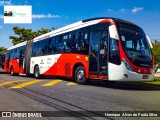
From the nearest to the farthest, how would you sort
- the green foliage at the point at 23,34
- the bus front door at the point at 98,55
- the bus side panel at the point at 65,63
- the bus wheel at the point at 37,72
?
1. the bus front door at the point at 98,55
2. the bus side panel at the point at 65,63
3. the bus wheel at the point at 37,72
4. the green foliage at the point at 23,34

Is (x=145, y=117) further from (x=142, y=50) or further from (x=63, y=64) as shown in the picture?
(x=63, y=64)

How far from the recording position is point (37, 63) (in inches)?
804

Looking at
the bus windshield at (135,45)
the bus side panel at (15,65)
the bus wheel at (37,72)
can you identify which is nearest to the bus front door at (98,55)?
the bus windshield at (135,45)

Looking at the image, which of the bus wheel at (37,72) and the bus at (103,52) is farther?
the bus wheel at (37,72)

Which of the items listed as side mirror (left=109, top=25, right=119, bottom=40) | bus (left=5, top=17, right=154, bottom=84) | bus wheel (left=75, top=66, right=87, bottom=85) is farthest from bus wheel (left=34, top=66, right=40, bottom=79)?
side mirror (left=109, top=25, right=119, bottom=40)

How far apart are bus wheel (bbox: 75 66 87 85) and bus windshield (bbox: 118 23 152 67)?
2.84m

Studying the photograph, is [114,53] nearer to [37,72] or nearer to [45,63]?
[45,63]

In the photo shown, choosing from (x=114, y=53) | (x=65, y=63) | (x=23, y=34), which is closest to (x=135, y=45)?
(x=114, y=53)

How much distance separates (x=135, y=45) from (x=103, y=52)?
59.5 inches

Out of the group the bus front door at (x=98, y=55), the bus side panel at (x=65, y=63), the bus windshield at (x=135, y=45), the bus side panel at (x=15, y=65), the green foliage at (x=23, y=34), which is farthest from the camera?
the green foliage at (x=23, y=34)

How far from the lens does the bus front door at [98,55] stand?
12336 mm

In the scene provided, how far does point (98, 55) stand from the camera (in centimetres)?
1273

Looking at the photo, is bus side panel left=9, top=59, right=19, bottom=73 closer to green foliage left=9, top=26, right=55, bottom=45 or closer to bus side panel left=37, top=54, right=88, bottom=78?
bus side panel left=37, top=54, right=88, bottom=78

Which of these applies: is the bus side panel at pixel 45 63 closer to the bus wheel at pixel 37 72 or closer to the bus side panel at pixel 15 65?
the bus wheel at pixel 37 72
